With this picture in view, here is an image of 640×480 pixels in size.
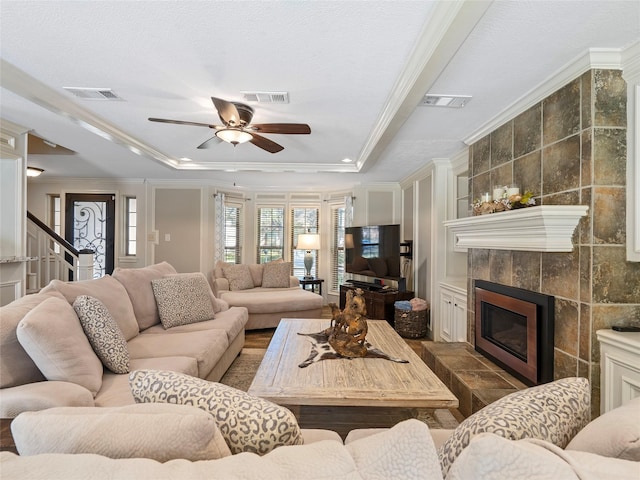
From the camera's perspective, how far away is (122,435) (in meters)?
0.75

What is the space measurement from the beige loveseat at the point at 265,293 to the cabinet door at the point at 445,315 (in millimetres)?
1709

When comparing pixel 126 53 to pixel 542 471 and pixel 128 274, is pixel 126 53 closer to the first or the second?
pixel 128 274

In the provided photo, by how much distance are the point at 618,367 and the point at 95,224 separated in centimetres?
721

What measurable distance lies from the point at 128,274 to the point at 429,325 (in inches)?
147

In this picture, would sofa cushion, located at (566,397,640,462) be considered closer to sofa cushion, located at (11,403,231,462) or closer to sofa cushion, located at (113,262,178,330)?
sofa cushion, located at (11,403,231,462)

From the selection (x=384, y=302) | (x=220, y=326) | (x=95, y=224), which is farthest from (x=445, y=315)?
(x=95, y=224)

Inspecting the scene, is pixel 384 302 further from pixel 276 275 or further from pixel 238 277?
pixel 238 277

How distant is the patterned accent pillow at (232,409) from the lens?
88 cm

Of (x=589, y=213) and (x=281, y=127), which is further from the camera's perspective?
(x=281, y=127)

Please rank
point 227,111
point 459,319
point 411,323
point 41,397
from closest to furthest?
1. point 41,397
2. point 227,111
3. point 459,319
4. point 411,323

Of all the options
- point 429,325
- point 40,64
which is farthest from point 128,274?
point 429,325

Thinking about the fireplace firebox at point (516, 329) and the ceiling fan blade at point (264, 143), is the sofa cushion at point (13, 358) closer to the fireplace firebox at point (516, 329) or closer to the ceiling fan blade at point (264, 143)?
the ceiling fan blade at point (264, 143)

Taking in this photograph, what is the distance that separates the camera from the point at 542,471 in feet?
2.06

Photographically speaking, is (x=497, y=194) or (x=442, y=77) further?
(x=497, y=194)
